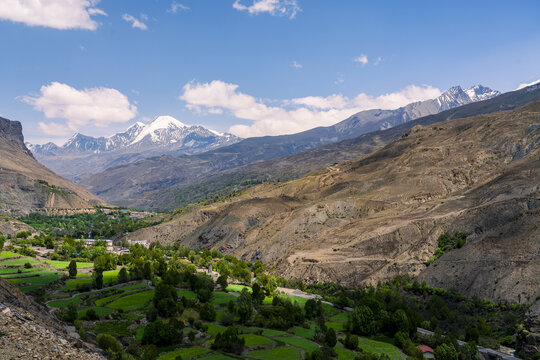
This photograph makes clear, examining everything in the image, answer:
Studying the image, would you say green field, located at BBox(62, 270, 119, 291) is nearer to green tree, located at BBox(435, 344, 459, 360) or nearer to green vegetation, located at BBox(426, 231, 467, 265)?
green tree, located at BBox(435, 344, 459, 360)

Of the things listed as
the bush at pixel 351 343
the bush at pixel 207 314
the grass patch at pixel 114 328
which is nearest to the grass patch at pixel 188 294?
the bush at pixel 207 314

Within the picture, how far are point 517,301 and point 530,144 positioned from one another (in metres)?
97.8

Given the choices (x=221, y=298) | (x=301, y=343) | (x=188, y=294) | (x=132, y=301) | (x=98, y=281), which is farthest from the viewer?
(x=221, y=298)

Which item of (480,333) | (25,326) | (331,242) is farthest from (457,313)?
(25,326)

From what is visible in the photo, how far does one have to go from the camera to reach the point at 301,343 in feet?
200

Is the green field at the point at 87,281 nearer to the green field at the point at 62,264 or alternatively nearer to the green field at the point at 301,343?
the green field at the point at 62,264

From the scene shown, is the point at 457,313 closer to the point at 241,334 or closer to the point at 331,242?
the point at 241,334

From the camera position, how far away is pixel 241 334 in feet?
207

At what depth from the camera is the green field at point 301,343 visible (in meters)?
58.8

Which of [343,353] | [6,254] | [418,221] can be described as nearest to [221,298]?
[343,353]

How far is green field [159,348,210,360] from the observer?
1994 inches

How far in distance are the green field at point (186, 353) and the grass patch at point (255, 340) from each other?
8015 mm

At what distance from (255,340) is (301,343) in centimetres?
745

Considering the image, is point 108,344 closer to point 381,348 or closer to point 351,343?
point 351,343
